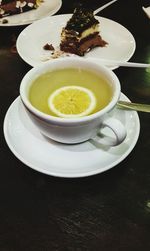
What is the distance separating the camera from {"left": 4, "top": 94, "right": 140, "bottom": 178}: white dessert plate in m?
0.82

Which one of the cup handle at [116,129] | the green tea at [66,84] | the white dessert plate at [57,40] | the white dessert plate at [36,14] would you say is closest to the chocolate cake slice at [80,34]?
the white dessert plate at [57,40]

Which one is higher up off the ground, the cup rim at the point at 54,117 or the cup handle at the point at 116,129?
the cup rim at the point at 54,117

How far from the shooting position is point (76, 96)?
91cm

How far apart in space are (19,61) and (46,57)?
119 millimetres

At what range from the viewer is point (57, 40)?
1.48m

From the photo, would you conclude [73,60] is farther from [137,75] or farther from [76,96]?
[137,75]

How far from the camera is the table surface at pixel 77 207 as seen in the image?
2.40 feet

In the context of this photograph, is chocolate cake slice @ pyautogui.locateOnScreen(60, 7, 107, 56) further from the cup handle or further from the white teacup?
the cup handle

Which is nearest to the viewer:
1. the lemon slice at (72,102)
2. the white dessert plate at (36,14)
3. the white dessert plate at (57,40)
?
the lemon slice at (72,102)

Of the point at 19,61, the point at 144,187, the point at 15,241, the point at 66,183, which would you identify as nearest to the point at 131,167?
the point at 144,187

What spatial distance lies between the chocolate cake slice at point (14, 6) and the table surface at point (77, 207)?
82cm

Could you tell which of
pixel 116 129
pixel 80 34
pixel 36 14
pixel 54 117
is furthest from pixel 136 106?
pixel 36 14

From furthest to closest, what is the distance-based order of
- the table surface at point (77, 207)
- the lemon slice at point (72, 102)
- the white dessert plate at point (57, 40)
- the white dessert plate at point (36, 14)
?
the white dessert plate at point (36, 14)
the white dessert plate at point (57, 40)
the lemon slice at point (72, 102)
the table surface at point (77, 207)

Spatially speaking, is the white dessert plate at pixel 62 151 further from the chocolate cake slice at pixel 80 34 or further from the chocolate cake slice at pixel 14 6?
the chocolate cake slice at pixel 14 6
